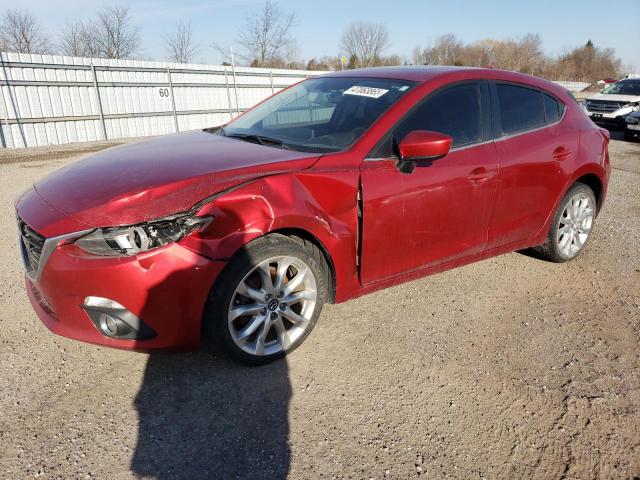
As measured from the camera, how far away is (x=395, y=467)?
6.82 ft

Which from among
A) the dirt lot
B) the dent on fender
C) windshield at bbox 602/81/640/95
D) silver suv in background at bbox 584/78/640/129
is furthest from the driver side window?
windshield at bbox 602/81/640/95

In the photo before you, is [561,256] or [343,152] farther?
[561,256]

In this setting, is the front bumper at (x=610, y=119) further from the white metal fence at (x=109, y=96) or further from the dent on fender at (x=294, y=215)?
the dent on fender at (x=294, y=215)

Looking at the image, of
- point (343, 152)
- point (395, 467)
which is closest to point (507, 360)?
point (395, 467)

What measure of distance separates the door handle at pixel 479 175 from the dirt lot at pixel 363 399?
0.95 meters

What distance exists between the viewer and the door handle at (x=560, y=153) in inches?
152

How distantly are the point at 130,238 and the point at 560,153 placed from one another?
3.38 meters

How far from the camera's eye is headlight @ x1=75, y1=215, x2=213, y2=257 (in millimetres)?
2293

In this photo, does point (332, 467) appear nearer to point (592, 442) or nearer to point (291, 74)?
point (592, 442)

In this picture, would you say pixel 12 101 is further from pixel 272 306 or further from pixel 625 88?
pixel 625 88

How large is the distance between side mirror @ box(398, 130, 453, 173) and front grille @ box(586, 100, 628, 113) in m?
16.5

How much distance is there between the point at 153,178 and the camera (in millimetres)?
2527

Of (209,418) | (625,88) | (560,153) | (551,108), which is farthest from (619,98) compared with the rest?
(209,418)

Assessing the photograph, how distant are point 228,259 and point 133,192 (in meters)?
0.58
